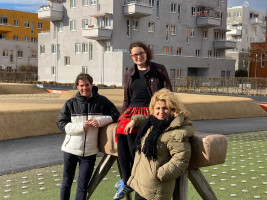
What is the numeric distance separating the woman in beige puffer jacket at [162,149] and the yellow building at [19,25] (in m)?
78.4

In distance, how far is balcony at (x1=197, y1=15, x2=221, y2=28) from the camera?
52594mm

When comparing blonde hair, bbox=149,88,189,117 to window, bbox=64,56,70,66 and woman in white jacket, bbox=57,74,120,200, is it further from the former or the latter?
window, bbox=64,56,70,66

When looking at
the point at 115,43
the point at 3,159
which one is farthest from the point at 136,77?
the point at 115,43

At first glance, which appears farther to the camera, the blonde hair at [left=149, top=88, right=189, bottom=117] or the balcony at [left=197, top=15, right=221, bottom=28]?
the balcony at [left=197, top=15, right=221, bottom=28]

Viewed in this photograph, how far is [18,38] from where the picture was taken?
8044 cm

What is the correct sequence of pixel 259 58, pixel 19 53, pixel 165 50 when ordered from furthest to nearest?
pixel 19 53
pixel 259 58
pixel 165 50

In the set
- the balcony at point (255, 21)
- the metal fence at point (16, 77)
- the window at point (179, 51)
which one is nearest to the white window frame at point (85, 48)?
the metal fence at point (16, 77)

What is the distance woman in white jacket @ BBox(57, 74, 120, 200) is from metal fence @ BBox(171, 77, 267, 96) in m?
27.1

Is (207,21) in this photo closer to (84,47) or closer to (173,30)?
(173,30)

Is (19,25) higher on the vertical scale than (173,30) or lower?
higher

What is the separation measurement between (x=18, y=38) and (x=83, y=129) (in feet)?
268

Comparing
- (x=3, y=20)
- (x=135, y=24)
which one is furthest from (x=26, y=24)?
(x=135, y=24)

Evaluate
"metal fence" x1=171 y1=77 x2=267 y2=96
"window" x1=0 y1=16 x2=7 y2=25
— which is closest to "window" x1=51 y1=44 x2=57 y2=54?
"metal fence" x1=171 y1=77 x2=267 y2=96

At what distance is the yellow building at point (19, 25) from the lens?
3078 inches
